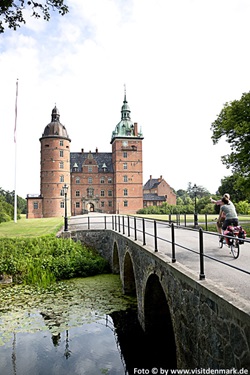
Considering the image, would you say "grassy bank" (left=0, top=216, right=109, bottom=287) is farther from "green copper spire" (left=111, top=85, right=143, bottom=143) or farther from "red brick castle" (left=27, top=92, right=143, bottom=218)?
"green copper spire" (left=111, top=85, right=143, bottom=143)

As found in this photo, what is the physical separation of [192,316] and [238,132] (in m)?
15.2

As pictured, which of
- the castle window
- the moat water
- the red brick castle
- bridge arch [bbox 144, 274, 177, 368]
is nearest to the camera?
the moat water

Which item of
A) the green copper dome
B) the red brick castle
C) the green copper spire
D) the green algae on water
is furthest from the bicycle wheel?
the green copper dome

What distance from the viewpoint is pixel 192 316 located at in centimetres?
454

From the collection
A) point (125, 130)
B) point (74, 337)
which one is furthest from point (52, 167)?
point (74, 337)

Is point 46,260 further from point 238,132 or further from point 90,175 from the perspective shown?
point 90,175

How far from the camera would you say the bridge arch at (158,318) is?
25.4ft

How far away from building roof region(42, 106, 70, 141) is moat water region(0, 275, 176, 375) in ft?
132

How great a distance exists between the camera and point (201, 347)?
13.9 ft

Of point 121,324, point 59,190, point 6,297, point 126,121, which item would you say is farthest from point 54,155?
point 121,324

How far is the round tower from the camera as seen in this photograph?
163ft

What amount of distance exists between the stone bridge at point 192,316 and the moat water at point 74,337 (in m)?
0.68

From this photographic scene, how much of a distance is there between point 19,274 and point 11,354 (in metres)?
7.13

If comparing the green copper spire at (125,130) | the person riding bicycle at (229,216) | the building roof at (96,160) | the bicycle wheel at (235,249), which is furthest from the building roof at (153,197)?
the bicycle wheel at (235,249)
